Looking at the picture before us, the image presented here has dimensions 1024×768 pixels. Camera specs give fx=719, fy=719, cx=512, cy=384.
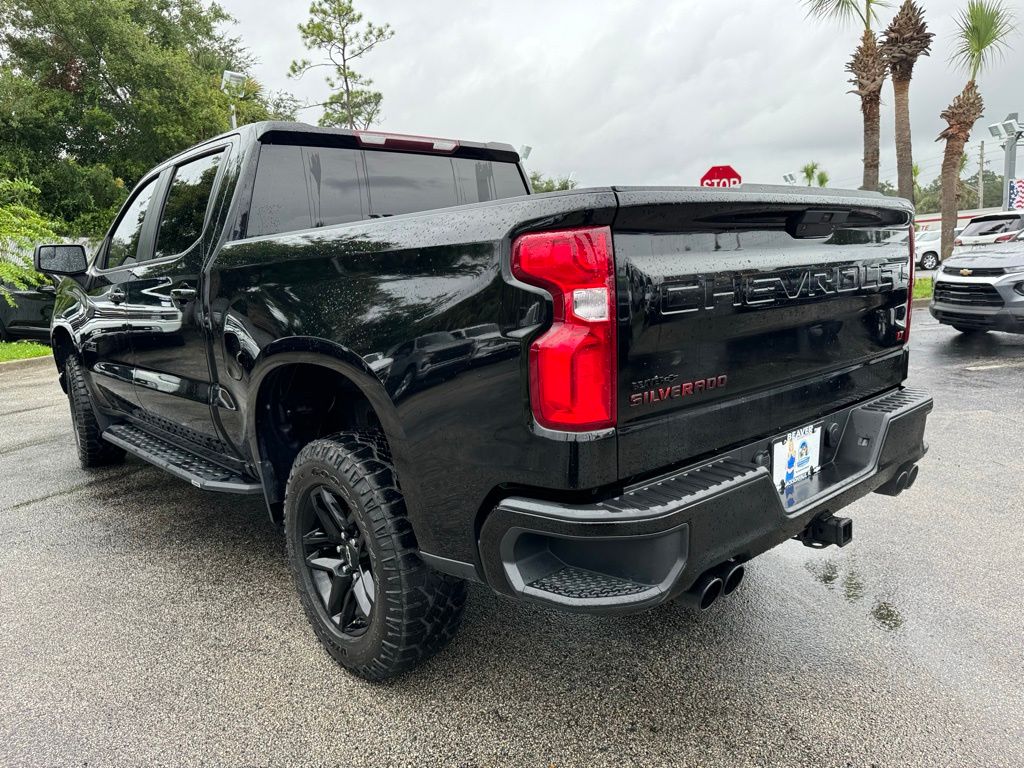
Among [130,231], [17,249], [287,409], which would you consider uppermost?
[17,249]

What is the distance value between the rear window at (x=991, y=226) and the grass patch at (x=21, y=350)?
13347 millimetres

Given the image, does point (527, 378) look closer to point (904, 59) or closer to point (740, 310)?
point (740, 310)

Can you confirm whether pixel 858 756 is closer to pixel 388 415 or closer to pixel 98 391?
pixel 388 415

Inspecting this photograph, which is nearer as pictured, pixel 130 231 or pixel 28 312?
pixel 130 231

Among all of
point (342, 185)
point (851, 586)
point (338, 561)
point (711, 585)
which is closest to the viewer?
point (711, 585)

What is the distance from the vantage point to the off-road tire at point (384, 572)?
6.94ft

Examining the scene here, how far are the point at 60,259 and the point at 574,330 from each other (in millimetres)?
3661

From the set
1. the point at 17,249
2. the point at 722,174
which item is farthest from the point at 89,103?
the point at 722,174

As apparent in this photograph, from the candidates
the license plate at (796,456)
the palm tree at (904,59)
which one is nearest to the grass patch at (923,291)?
the palm tree at (904,59)

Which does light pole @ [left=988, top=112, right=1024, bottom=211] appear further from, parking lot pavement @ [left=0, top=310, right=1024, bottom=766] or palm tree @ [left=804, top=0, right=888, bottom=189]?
parking lot pavement @ [left=0, top=310, right=1024, bottom=766]

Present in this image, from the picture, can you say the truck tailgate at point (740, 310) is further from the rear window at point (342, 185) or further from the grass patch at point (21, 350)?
the grass patch at point (21, 350)

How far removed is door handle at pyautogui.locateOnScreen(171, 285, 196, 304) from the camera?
2939 mm

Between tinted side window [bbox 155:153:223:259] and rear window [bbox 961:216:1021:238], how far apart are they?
10.1m

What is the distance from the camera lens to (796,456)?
2.28m
